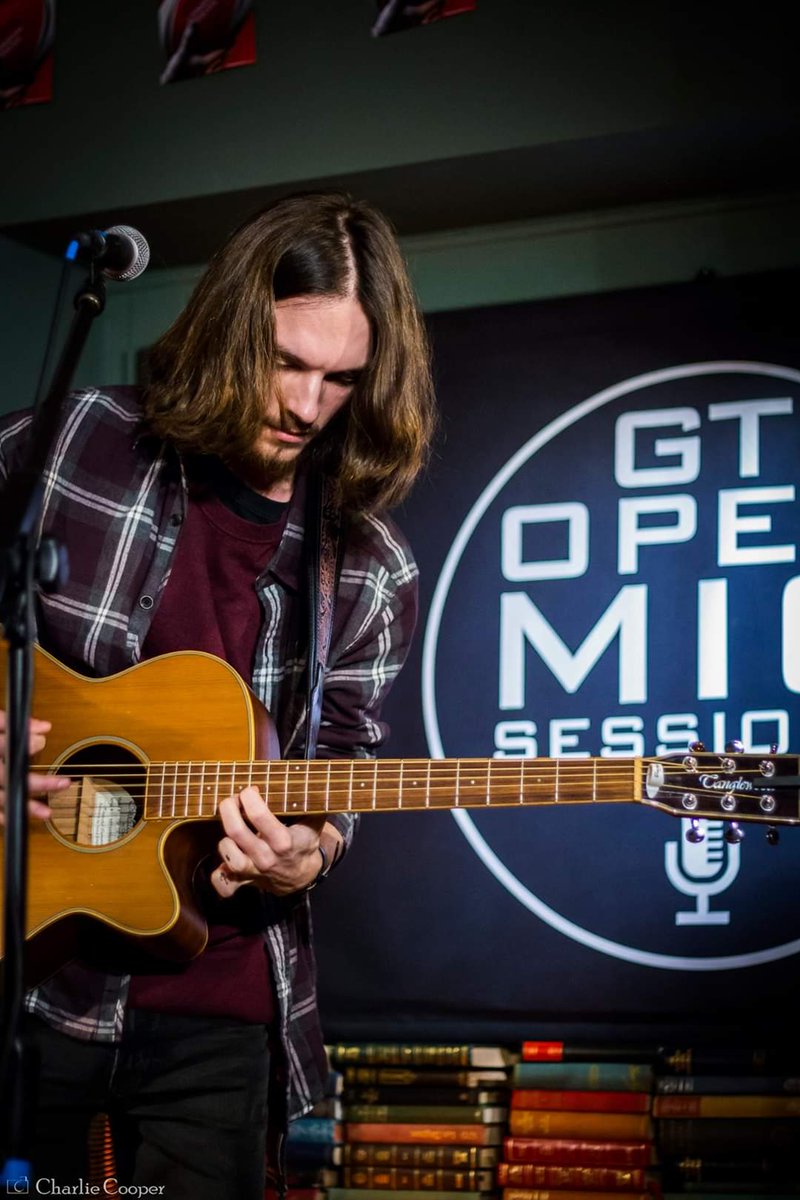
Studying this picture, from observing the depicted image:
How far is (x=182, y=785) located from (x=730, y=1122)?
1707 millimetres

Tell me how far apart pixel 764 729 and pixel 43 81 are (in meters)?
2.66

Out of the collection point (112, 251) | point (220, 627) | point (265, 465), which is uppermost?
point (112, 251)

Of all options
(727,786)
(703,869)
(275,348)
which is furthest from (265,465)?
(703,869)

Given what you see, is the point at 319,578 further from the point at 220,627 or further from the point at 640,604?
the point at 640,604

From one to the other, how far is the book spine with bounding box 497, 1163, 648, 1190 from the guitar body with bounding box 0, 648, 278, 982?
1.47 m

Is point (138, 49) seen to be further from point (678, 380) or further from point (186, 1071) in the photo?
point (186, 1071)

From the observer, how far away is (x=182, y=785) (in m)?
→ 2.12

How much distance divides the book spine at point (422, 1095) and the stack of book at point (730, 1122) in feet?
1.30

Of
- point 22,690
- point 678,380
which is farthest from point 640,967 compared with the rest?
point 22,690

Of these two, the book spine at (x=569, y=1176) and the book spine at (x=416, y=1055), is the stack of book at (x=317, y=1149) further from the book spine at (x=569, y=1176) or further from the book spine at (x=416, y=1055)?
the book spine at (x=569, y=1176)

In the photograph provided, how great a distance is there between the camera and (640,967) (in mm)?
3293

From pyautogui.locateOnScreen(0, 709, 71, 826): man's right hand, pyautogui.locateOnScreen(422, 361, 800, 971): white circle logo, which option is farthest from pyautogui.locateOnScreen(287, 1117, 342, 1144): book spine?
pyautogui.locateOnScreen(0, 709, 71, 826): man's right hand

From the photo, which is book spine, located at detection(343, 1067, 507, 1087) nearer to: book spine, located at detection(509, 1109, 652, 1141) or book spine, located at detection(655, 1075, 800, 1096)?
book spine, located at detection(509, 1109, 652, 1141)

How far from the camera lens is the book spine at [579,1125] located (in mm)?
3188
